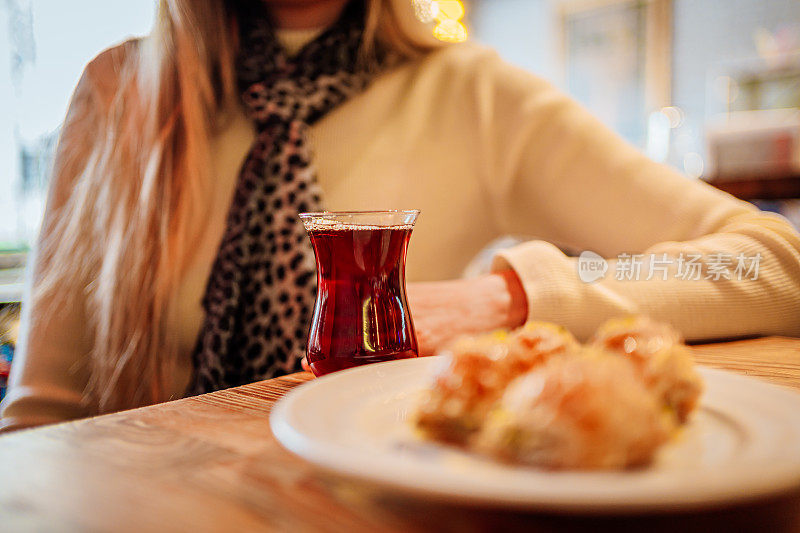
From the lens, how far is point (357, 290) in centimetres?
54

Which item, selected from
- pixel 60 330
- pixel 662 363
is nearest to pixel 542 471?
pixel 662 363

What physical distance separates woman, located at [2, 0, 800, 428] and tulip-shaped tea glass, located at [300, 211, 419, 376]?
0.17 meters

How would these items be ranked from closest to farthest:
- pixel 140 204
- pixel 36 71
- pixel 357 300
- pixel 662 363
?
1. pixel 662 363
2. pixel 357 300
3. pixel 140 204
4. pixel 36 71

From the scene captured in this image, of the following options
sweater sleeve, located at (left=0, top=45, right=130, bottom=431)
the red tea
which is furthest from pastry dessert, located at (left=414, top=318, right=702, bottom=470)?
sweater sleeve, located at (left=0, top=45, right=130, bottom=431)

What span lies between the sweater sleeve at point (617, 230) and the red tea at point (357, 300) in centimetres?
24

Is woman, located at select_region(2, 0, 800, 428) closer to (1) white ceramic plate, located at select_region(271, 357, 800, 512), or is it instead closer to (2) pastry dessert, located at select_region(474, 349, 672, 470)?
(1) white ceramic plate, located at select_region(271, 357, 800, 512)

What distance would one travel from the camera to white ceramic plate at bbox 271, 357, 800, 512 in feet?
0.75

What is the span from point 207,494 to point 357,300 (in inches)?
9.7

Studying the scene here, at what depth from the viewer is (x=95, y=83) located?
44.4 inches

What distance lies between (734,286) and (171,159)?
0.83 metres

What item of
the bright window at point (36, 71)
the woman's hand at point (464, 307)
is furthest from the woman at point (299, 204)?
the bright window at point (36, 71)

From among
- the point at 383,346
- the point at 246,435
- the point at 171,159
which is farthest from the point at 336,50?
the point at 246,435

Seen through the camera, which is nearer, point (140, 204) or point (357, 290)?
point (357, 290)

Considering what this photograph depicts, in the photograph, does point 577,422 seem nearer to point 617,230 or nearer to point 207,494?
point 207,494
